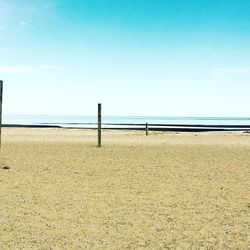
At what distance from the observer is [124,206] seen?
1027 centimetres

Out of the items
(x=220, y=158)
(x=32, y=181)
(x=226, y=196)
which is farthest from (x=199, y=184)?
(x=220, y=158)

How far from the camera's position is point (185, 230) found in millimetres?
8164

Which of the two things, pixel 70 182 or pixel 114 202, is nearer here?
pixel 114 202

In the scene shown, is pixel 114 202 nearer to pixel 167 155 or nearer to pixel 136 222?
pixel 136 222

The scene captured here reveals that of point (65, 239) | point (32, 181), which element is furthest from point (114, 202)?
point (32, 181)

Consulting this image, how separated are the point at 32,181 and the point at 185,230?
7029 mm

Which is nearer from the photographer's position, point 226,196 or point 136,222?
point 136,222

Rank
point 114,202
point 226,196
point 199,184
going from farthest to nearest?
point 199,184, point 226,196, point 114,202

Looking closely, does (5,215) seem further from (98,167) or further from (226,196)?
(98,167)

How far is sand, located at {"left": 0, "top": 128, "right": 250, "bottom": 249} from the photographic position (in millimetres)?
7551

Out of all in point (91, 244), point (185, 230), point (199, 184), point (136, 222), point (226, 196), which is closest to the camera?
point (91, 244)

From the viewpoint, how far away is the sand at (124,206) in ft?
24.8

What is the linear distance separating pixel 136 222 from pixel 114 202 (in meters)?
2.06

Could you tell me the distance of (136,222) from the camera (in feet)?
28.6
